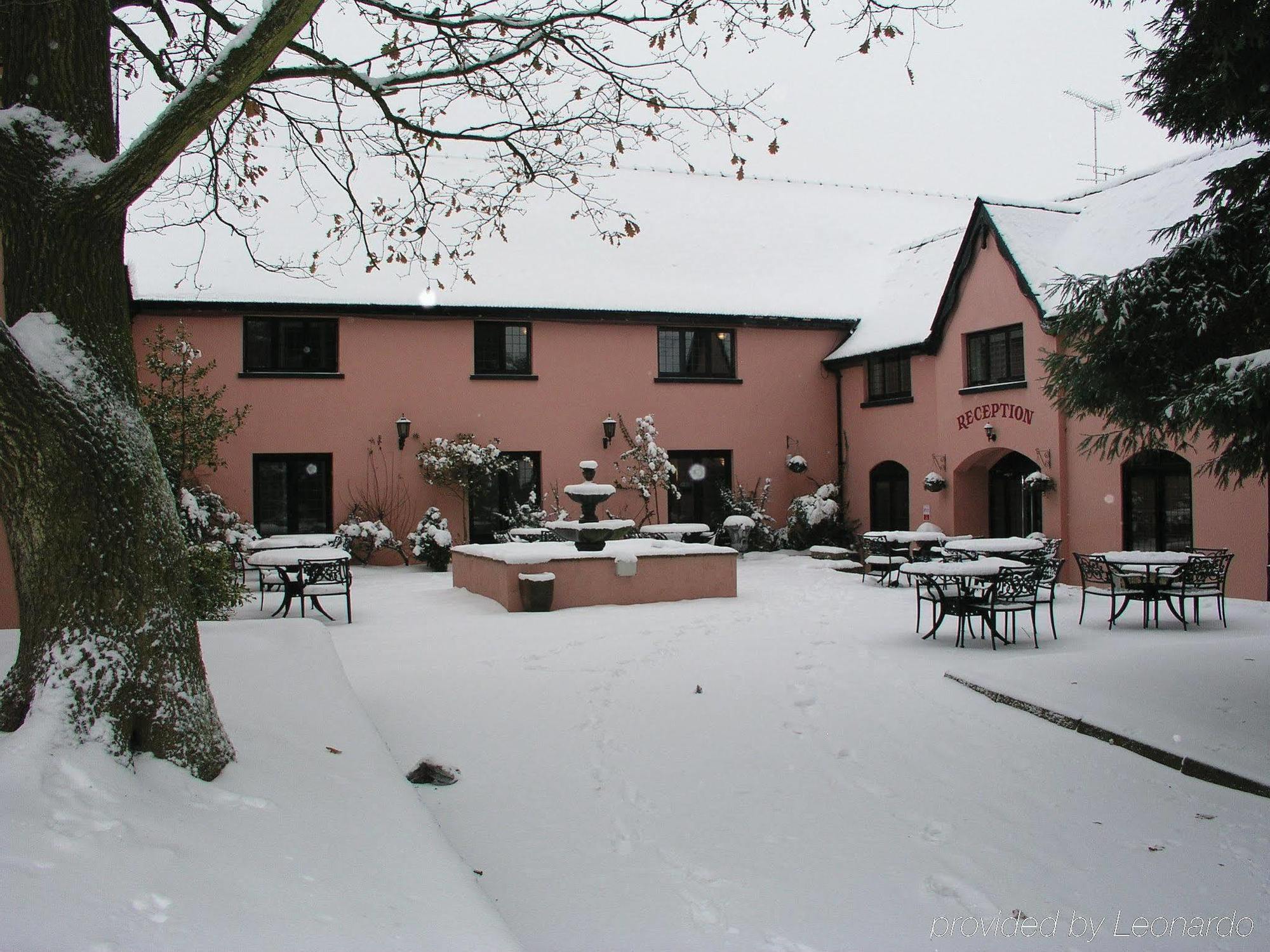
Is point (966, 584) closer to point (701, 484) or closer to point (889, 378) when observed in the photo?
point (889, 378)

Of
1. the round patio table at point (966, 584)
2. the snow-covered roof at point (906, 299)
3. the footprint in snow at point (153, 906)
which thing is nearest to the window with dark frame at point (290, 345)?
the snow-covered roof at point (906, 299)

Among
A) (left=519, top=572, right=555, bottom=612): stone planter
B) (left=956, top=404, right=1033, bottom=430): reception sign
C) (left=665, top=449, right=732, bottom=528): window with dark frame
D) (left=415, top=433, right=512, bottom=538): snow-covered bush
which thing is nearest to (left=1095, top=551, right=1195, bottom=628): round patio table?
(left=956, top=404, right=1033, bottom=430): reception sign

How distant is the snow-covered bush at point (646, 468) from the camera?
19078 millimetres

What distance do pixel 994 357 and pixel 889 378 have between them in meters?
3.34

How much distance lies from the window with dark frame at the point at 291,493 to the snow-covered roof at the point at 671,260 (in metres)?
3.11

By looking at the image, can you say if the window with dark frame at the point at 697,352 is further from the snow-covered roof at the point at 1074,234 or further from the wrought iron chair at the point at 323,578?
the wrought iron chair at the point at 323,578

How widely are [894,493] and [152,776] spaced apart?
17930 millimetres

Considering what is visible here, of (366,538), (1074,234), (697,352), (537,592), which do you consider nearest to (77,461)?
(537,592)

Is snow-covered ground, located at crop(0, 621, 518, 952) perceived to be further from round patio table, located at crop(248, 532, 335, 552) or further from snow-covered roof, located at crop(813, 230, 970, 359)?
snow-covered roof, located at crop(813, 230, 970, 359)

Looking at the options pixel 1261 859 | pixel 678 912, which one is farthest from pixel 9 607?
pixel 1261 859

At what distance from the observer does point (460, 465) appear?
1834cm

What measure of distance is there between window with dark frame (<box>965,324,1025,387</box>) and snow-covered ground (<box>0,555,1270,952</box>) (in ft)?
27.4

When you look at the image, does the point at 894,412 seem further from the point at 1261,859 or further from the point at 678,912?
the point at 678,912

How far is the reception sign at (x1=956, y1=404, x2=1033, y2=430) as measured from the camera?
1584 centimetres
